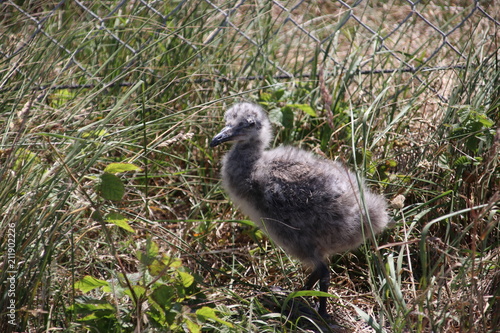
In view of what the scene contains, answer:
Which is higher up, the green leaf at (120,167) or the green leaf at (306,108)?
the green leaf at (306,108)

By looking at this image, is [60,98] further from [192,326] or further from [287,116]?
[192,326]

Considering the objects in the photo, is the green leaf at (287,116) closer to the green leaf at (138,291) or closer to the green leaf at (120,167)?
the green leaf at (120,167)

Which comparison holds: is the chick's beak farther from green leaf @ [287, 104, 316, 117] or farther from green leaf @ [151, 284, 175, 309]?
green leaf @ [151, 284, 175, 309]

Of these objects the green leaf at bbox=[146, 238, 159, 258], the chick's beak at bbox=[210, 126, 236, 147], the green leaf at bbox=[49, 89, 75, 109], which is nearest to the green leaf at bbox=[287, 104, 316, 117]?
the chick's beak at bbox=[210, 126, 236, 147]

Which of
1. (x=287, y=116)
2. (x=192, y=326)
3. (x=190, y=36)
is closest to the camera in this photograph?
(x=192, y=326)

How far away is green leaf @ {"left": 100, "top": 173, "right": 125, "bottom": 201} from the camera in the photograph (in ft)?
7.37

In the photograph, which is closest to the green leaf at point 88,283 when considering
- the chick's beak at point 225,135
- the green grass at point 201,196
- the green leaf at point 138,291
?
the green grass at point 201,196

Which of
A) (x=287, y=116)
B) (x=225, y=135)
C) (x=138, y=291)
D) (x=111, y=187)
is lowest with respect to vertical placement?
(x=138, y=291)

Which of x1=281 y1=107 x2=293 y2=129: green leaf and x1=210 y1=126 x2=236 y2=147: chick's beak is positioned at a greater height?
x1=281 y1=107 x2=293 y2=129: green leaf

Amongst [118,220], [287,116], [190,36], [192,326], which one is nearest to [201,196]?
[287,116]

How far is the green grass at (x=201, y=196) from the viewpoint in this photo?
7.19 ft

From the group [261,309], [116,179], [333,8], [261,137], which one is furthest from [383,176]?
[333,8]

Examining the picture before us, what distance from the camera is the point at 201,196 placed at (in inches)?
130

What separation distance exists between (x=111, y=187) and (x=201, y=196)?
1084 mm
